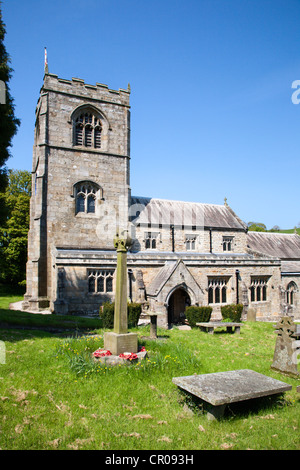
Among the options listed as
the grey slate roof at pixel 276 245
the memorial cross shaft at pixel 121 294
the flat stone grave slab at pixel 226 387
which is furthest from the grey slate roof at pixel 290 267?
the flat stone grave slab at pixel 226 387

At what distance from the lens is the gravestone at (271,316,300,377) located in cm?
875

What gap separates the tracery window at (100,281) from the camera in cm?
1972

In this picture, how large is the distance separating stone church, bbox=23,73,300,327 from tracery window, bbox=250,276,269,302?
8 centimetres

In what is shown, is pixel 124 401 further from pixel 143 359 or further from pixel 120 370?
pixel 143 359

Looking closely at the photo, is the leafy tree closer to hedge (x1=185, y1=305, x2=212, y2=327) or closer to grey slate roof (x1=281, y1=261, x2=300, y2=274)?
hedge (x1=185, y1=305, x2=212, y2=327)

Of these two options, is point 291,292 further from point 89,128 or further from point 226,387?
point 226,387

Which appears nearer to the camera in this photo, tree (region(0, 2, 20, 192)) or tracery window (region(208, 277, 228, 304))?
tree (region(0, 2, 20, 192))

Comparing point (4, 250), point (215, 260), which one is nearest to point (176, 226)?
point (215, 260)

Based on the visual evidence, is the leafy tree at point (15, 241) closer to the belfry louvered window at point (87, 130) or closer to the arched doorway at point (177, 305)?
the belfry louvered window at point (87, 130)

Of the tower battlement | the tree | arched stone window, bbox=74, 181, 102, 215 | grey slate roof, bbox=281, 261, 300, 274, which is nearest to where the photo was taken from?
the tree

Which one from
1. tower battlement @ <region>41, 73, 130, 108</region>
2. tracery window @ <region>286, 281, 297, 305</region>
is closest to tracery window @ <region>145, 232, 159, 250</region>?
tower battlement @ <region>41, 73, 130, 108</region>

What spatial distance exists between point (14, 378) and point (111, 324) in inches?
324

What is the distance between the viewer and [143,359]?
8.14m

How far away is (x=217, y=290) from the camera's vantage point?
74.9 ft
